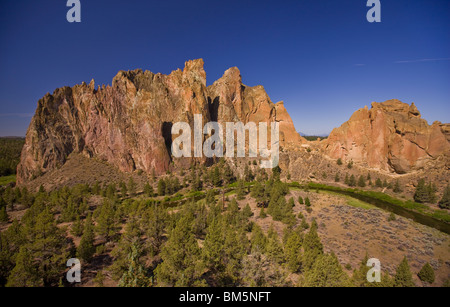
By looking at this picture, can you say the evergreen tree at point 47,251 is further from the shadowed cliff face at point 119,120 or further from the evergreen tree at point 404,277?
the shadowed cliff face at point 119,120

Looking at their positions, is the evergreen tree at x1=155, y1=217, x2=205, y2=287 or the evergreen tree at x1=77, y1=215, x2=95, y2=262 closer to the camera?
the evergreen tree at x1=155, y1=217, x2=205, y2=287

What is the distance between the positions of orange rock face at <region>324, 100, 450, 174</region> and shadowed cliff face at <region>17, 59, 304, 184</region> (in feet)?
230

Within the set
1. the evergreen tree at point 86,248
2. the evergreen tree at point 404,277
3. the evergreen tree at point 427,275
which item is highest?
the evergreen tree at point 404,277

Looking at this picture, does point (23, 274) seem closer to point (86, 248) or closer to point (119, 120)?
point (86, 248)

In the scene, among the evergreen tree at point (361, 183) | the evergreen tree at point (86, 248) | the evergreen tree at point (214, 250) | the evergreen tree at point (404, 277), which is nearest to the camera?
the evergreen tree at point (404, 277)

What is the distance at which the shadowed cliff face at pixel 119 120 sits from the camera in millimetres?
88125

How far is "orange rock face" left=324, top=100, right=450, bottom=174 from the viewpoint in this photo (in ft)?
247

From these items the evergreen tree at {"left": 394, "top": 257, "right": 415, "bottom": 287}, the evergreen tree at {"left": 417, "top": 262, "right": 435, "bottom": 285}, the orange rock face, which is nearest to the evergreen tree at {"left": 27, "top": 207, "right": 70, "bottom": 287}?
the evergreen tree at {"left": 394, "top": 257, "right": 415, "bottom": 287}

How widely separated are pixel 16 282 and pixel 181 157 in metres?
71.2

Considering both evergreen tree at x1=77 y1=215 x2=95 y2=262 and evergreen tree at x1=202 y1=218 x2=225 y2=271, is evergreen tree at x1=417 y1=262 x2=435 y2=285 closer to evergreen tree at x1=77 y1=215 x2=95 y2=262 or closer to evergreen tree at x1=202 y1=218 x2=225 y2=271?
evergreen tree at x1=202 y1=218 x2=225 y2=271

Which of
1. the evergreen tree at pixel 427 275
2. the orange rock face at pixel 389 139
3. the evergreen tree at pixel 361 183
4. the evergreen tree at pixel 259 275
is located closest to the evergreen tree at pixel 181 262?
the evergreen tree at pixel 259 275

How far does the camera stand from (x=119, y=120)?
9356 cm

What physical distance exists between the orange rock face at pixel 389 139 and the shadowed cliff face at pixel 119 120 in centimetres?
7009
